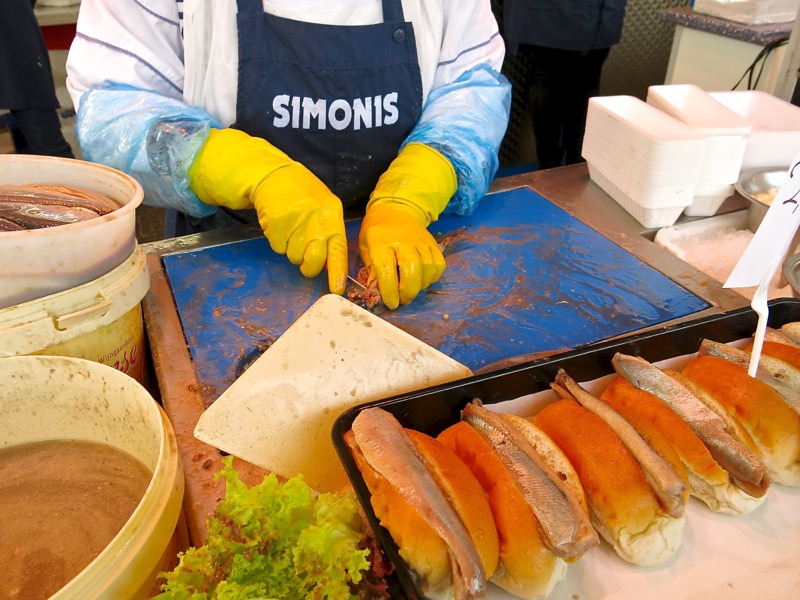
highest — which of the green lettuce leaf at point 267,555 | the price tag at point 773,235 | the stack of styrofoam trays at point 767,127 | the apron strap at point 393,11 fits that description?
the apron strap at point 393,11

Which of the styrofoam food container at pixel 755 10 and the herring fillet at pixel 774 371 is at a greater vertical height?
the styrofoam food container at pixel 755 10

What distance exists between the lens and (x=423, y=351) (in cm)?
128

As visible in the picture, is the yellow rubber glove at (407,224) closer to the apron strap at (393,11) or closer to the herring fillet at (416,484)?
the apron strap at (393,11)

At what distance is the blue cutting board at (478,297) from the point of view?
5.07ft

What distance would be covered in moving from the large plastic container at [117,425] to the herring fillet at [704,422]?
84cm

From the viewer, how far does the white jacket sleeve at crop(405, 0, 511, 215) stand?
207 centimetres

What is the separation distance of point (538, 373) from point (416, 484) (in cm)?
41

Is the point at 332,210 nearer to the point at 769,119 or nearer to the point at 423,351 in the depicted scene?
the point at 423,351

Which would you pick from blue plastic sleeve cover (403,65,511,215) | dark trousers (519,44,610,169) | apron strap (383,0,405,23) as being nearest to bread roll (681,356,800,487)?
blue plastic sleeve cover (403,65,511,215)

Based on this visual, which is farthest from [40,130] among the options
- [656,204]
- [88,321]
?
[656,204]

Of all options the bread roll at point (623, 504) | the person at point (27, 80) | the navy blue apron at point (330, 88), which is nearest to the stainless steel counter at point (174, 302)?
the navy blue apron at point (330, 88)

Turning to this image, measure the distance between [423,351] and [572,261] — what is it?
0.81 meters

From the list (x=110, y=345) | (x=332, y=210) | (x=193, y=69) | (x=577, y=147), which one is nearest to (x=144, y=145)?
(x=193, y=69)

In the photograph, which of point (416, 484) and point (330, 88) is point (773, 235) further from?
point (330, 88)
